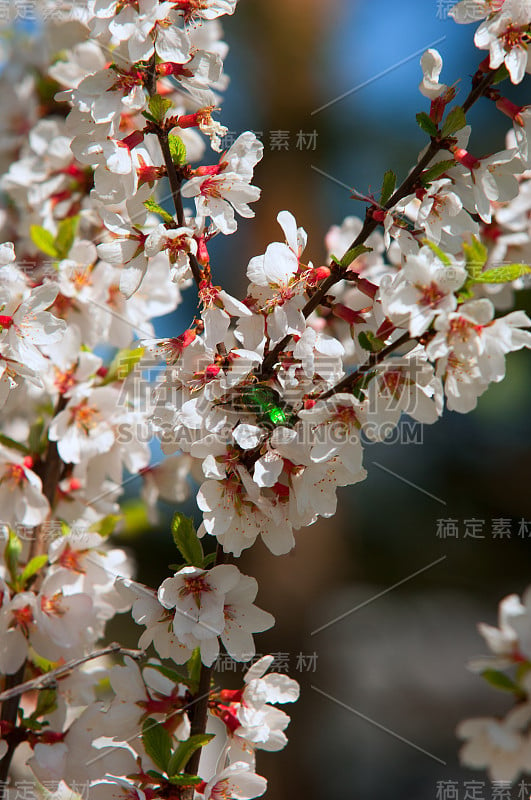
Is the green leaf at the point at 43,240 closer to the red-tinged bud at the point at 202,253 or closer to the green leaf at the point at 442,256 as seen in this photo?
the red-tinged bud at the point at 202,253

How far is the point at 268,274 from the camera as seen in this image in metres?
0.98

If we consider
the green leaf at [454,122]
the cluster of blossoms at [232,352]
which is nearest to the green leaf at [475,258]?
the cluster of blossoms at [232,352]

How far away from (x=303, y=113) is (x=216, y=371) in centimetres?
376

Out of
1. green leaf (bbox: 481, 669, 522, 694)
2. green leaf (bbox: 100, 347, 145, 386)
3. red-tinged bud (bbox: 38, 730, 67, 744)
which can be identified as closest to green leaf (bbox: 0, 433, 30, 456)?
green leaf (bbox: 100, 347, 145, 386)

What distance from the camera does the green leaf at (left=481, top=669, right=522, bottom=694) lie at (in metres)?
1.26

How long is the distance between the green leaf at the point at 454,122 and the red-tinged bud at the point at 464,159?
0.03m

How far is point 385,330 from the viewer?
98 cm

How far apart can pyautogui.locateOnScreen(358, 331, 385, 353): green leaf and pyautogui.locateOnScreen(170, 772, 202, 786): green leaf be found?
2.00 ft

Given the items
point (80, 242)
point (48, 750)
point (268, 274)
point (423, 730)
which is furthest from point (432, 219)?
point (423, 730)

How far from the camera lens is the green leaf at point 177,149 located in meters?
1.04

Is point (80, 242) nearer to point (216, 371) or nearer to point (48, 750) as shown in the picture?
point (216, 371)

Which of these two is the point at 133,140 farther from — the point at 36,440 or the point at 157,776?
the point at 157,776

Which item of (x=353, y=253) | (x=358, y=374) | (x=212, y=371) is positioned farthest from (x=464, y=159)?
(x=212, y=371)

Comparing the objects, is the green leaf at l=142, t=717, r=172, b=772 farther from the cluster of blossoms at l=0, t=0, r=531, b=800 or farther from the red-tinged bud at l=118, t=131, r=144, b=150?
the red-tinged bud at l=118, t=131, r=144, b=150
